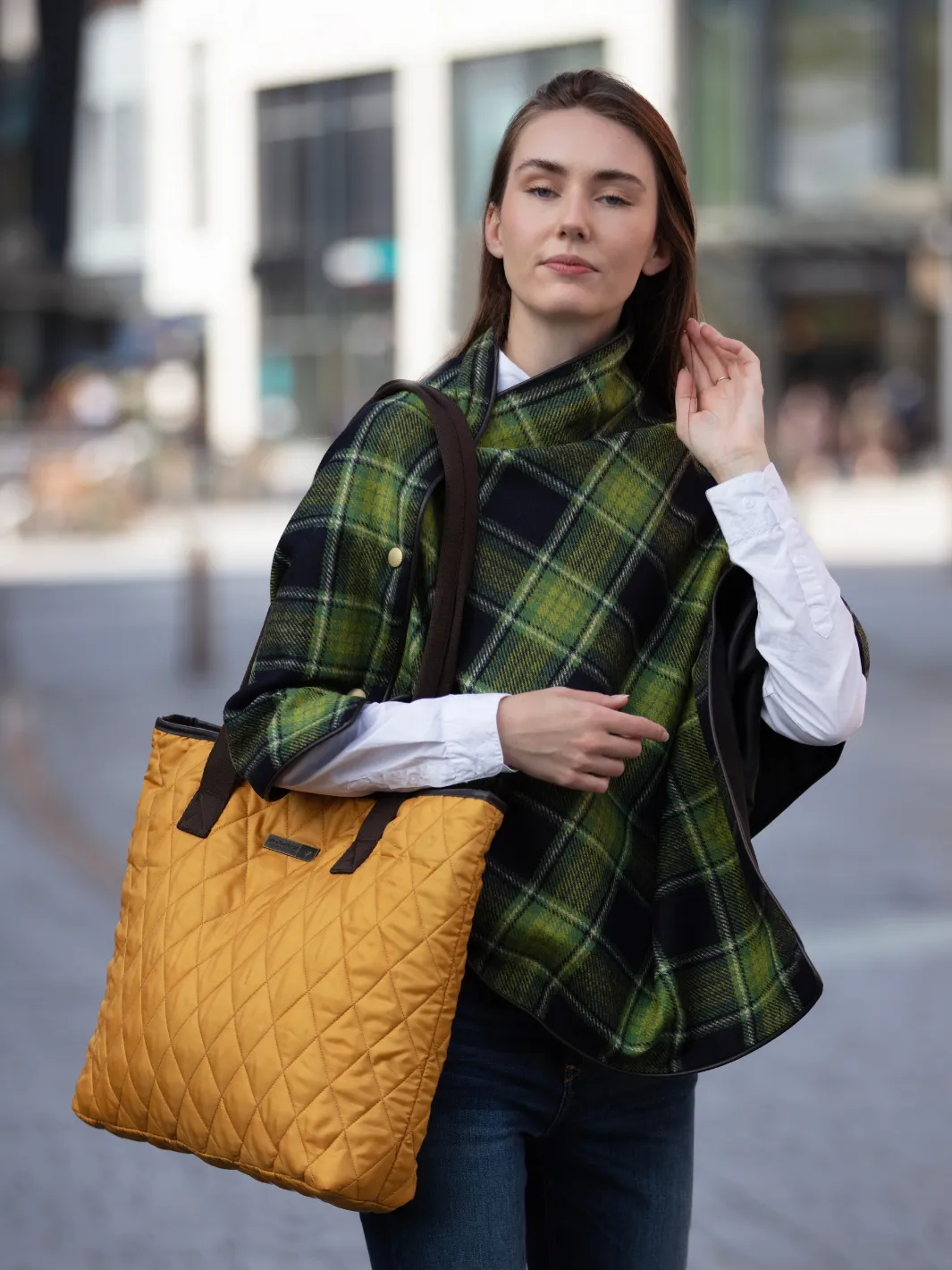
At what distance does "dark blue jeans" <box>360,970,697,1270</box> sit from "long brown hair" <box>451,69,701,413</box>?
A: 2.42 feet

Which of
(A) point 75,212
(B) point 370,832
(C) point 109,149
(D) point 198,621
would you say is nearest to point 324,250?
(C) point 109,149

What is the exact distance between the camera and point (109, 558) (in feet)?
69.7

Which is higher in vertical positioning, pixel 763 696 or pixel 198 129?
pixel 198 129

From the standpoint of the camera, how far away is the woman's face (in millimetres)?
2035

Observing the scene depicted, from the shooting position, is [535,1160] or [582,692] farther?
[535,1160]

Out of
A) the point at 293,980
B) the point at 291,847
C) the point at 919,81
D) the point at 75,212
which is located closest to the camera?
the point at 293,980

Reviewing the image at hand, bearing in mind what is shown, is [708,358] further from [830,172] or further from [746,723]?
[830,172]

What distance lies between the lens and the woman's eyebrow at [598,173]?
6.70 feet

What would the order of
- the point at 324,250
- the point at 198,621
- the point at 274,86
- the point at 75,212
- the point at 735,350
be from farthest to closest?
1. the point at 75,212
2. the point at 324,250
3. the point at 274,86
4. the point at 198,621
5. the point at 735,350

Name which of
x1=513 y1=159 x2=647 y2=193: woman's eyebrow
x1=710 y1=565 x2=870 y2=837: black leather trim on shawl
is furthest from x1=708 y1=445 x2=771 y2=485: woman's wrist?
x1=513 y1=159 x2=647 y2=193: woman's eyebrow

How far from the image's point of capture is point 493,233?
2.17 metres

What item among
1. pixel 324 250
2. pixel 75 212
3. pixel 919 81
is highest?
pixel 919 81

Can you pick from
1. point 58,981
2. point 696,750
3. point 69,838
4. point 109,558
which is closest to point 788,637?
point 696,750

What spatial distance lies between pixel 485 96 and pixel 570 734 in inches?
1399
